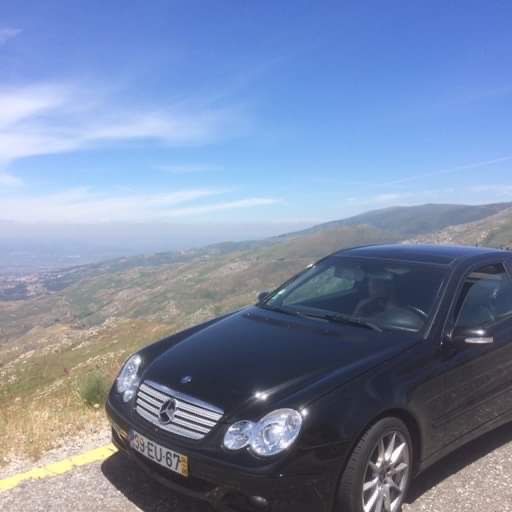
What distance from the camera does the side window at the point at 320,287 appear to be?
4.85 meters

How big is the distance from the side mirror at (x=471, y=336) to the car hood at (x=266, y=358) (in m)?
0.36

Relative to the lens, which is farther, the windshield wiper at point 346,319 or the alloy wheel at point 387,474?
the windshield wiper at point 346,319

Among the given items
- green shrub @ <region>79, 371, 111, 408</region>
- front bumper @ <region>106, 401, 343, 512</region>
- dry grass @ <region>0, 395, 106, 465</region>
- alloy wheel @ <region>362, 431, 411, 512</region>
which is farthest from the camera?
green shrub @ <region>79, 371, 111, 408</region>

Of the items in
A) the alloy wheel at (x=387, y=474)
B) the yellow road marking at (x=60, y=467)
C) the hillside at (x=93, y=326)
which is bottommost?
the hillside at (x=93, y=326)

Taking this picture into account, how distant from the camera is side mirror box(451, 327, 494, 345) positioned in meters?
3.61

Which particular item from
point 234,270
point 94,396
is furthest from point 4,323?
point 94,396

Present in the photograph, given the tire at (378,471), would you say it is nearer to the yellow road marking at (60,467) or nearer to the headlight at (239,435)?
the headlight at (239,435)

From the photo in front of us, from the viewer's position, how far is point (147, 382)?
11.6 ft

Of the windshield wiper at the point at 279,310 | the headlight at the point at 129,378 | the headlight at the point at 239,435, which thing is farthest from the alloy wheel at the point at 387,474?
the headlight at the point at 129,378

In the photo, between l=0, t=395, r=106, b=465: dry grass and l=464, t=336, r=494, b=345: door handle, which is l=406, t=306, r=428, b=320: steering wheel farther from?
l=0, t=395, r=106, b=465: dry grass

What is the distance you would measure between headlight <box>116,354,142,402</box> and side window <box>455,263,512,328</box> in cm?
256

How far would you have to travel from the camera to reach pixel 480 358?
12.8 ft

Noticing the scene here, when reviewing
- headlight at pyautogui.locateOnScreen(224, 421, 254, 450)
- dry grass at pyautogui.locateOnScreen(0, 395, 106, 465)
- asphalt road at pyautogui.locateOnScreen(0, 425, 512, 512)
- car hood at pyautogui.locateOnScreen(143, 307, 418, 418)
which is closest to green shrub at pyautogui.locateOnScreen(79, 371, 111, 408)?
dry grass at pyautogui.locateOnScreen(0, 395, 106, 465)

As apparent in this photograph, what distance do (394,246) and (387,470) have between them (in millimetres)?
2558
